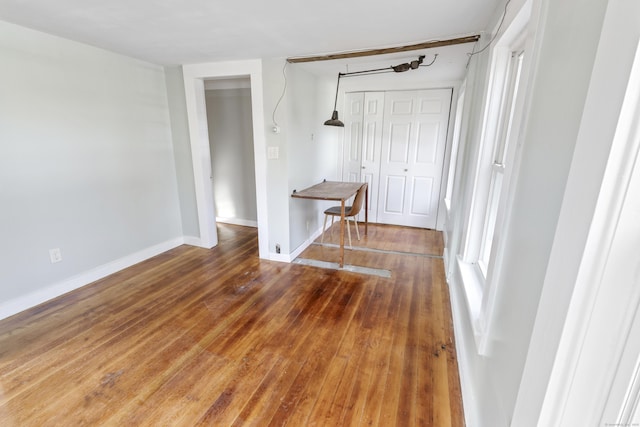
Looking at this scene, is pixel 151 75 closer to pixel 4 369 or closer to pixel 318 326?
pixel 4 369

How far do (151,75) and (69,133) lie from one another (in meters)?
1.15

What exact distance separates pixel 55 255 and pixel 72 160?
0.87 meters

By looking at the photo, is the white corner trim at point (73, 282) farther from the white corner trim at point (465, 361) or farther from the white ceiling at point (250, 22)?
the white corner trim at point (465, 361)

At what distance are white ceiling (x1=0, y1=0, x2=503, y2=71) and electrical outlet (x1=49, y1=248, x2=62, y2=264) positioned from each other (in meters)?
1.80

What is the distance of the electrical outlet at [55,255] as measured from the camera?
2.45m

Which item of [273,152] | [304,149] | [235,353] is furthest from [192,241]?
[235,353]

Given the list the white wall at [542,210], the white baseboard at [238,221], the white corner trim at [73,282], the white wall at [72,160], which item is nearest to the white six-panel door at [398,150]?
the white baseboard at [238,221]

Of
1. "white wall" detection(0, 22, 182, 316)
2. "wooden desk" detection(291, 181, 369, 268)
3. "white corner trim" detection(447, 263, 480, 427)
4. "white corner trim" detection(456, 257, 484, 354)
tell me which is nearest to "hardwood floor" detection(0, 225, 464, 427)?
"white corner trim" detection(447, 263, 480, 427)

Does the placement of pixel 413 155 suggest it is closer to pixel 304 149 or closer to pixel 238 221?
pixel 304 149

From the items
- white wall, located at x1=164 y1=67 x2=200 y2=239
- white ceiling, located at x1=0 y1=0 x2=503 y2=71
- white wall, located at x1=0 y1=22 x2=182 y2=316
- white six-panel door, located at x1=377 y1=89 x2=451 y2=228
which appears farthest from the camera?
white six-panel door, located at x1=377 y1=89 x2=451 y2=228

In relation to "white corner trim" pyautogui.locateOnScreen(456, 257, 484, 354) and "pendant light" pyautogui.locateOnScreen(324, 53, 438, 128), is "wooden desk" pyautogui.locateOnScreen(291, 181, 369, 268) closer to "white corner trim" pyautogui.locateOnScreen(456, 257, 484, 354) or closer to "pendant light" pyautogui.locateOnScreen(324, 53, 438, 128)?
"pendant light" pyautogui.locateOnScreen(324, 53, 438, 128)

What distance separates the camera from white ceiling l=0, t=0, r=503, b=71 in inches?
67.9

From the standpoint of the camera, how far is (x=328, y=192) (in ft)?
11.1

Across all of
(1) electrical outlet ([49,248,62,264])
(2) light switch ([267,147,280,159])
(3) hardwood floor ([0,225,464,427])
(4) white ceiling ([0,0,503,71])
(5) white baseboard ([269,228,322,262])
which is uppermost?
(4) white ceiling ([0,0,503,71])
